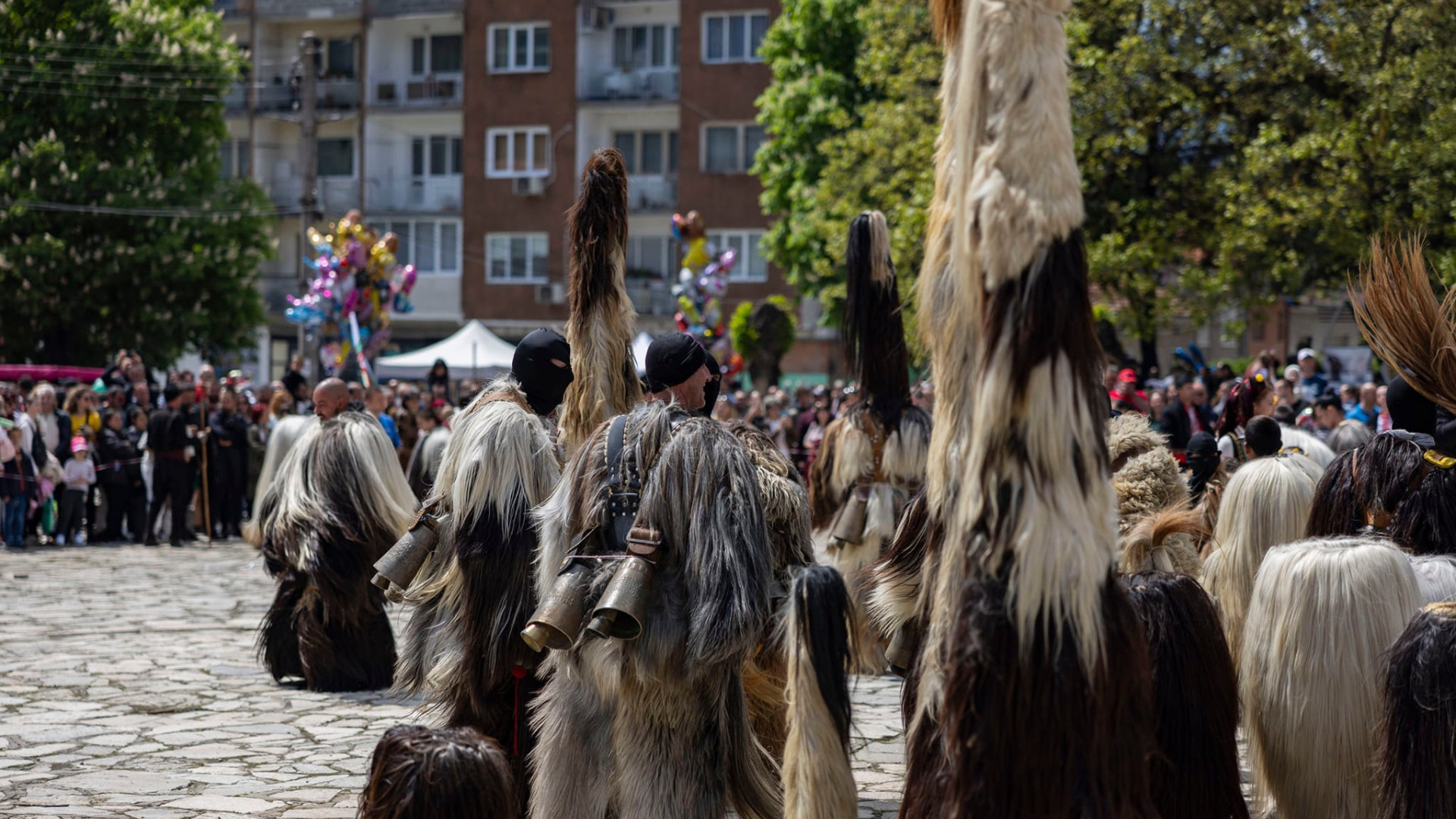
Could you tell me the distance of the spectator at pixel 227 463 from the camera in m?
18.7

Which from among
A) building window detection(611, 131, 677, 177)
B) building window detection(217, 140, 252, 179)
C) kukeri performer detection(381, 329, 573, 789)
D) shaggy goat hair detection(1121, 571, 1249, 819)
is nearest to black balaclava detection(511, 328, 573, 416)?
kukeri performer detection(381, 329, 573, 789)

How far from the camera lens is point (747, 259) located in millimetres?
38531

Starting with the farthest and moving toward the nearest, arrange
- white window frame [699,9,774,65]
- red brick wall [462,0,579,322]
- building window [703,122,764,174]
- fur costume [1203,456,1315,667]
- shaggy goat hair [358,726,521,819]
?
red brick wall [462,0,579,322], building window [703,122,764,174], white window frame [699,9,774,65], fur costume [1203,456,1315,667], shaggy goat hair [358,726,521,819]

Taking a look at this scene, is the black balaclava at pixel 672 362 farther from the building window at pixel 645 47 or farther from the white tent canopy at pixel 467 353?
the building window at pixel 645 47

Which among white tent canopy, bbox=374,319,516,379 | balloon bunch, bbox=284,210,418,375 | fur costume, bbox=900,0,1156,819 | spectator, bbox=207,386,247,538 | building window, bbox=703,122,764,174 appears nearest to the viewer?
fur costume, bbox=900,0,1156,819

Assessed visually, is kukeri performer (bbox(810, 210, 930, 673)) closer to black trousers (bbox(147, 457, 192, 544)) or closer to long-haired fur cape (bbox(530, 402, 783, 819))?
long-haired fur cape (bbox(530, 402, 783, 819))

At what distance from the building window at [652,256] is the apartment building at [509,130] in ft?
0.17

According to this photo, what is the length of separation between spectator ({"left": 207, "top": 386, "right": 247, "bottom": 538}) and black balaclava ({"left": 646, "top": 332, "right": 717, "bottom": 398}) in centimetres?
1468

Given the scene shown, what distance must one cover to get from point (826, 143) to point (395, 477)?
17121 mm

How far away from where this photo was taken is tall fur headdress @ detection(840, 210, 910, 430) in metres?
8.12

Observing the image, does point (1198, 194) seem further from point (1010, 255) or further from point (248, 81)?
point (248, 81)

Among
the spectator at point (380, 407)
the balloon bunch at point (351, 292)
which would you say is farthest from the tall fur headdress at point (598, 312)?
the balloon bunch at point (351, 292)

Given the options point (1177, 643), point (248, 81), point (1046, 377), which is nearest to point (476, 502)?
point (1177, 643)

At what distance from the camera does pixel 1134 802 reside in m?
3.41
